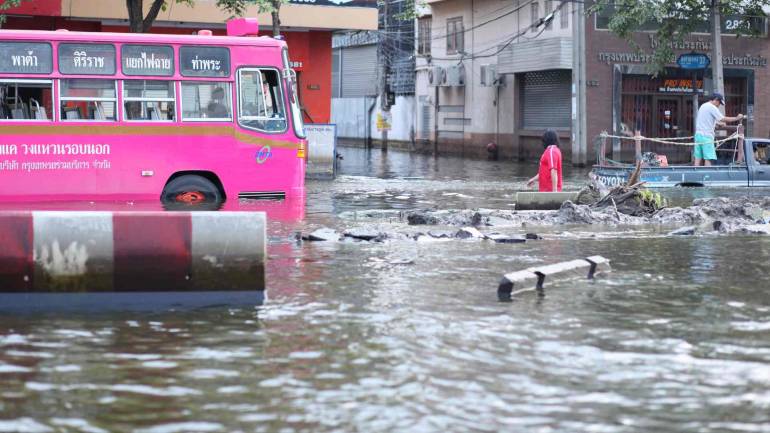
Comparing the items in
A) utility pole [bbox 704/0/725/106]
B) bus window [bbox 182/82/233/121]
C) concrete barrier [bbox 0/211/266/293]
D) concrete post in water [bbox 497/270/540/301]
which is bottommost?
concrete post in water [bbox 497/270/540/301]

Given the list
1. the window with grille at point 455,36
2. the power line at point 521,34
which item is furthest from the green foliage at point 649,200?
the window with grille at point 455,36

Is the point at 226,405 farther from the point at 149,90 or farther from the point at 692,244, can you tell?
the point at 149,90

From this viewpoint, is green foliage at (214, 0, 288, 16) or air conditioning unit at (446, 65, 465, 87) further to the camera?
air conditioning unit at (446, 65, 465, 87)

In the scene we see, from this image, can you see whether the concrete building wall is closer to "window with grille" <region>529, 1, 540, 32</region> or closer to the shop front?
"window with grille" <region>529, 1, 540, 32</region>

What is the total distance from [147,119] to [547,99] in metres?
26.4

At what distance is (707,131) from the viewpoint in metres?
23.9

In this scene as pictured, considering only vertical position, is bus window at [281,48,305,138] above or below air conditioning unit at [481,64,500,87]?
below

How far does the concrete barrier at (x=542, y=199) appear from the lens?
18094 millimetres

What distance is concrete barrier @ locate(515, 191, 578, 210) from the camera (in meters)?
18.1

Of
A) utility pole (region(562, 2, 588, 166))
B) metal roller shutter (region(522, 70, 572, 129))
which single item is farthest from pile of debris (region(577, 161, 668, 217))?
metal roller shutter (region(522, 70, 572, 129))

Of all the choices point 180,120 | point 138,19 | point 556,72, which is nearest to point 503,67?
point 556,72

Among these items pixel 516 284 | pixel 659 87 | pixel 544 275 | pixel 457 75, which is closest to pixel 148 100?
pixel 544 275

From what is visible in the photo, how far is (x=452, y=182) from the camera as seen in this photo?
2850 centimetres

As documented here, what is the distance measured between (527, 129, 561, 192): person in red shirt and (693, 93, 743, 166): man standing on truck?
5.74 m
